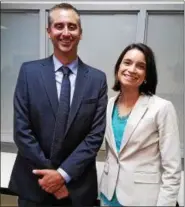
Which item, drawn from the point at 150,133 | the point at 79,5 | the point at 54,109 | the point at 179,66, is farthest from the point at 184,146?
the point at 79,5

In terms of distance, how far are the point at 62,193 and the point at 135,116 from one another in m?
0.36

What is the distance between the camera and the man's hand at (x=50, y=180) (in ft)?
2.94

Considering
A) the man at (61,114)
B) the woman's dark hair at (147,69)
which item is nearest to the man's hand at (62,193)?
the man at (61,114)

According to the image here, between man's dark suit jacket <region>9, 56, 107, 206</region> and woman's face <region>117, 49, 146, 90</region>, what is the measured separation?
8 centimetres

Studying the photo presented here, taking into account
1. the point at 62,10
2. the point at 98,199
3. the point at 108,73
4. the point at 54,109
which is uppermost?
the point at 62,10

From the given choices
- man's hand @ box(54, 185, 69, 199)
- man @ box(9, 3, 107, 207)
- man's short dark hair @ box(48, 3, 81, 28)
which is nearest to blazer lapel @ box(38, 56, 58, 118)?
man @ box(9, 3, 107, 207)

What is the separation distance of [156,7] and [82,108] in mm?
403

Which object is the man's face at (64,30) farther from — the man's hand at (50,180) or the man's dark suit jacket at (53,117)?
the man's hand at (50,180)

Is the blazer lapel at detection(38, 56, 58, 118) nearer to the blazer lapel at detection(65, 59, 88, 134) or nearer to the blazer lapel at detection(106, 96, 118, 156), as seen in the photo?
the blazer lapel at detection(65, 59, 88, 134)

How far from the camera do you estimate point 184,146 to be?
2.90 feet

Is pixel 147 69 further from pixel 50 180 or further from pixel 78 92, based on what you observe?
pixel 50 180

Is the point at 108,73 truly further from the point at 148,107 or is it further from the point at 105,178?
the point at 105,178

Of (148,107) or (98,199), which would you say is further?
(98,199)

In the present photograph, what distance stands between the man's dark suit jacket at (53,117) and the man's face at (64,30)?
7 cm
